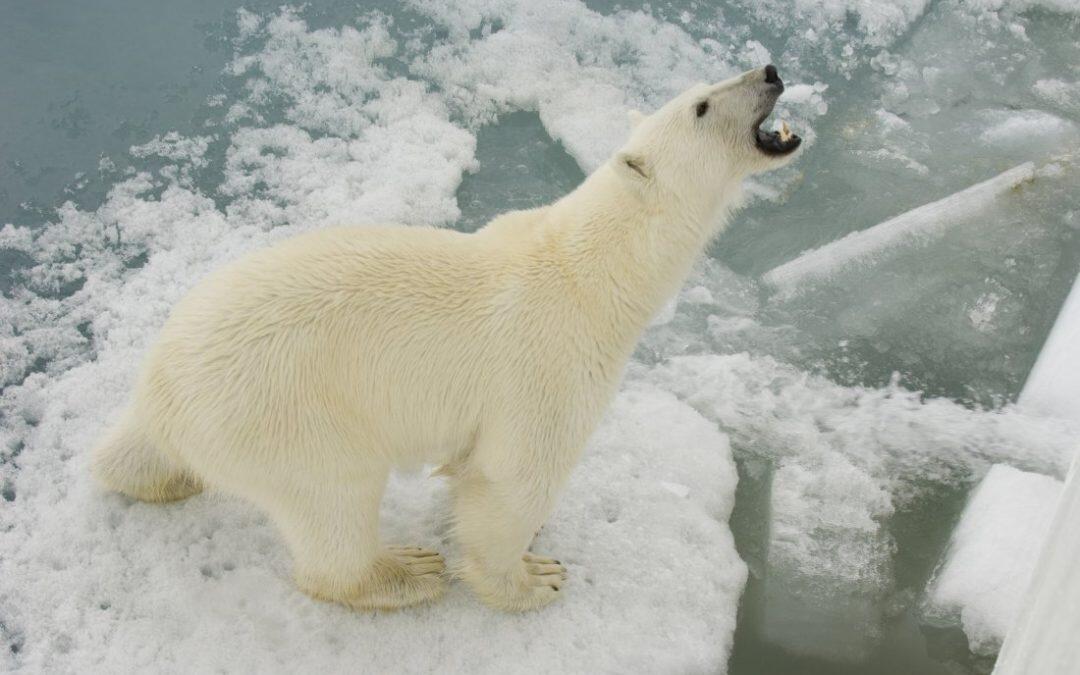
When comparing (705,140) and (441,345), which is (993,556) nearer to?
(705,140)

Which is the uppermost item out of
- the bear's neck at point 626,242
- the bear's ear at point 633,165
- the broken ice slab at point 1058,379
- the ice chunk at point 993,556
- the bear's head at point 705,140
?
the bear's head at point 705,140

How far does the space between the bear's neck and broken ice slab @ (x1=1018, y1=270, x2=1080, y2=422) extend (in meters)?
1.81

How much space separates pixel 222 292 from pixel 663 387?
5.83 ft

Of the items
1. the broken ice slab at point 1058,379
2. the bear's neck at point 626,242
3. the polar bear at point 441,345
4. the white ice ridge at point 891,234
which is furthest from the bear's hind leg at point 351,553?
the broken ice slab at point 1058,379

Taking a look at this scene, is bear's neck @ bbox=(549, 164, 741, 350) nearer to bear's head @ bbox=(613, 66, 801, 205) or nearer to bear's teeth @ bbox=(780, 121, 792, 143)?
bear's head @ bbox=(613, 66, 801, 205)

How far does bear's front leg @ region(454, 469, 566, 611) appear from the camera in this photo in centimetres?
244

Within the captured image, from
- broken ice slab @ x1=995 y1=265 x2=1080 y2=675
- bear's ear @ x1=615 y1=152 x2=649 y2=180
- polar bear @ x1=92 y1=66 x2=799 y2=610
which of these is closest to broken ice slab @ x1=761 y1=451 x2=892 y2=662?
broken ice slab @ x1=995 y1=265 x2=1080 y2=675

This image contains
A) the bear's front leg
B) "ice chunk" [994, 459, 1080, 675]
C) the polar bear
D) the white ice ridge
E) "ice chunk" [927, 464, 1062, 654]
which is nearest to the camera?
"ice chunk" [994, 459, 1080, 675]

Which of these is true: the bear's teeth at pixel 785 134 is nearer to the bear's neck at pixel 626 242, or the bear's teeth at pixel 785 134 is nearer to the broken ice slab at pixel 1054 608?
the bear's neck at pixel 626 242

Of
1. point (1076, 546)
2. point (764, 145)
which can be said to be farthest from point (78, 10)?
point (1076, 546)

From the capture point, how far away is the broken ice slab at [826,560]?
2.83 metres

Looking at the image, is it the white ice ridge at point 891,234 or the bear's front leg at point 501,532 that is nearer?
the bear's front leg at point 501,532

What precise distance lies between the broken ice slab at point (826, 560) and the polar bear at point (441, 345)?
0.95 meters

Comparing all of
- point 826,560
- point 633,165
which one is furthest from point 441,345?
point 826,560
